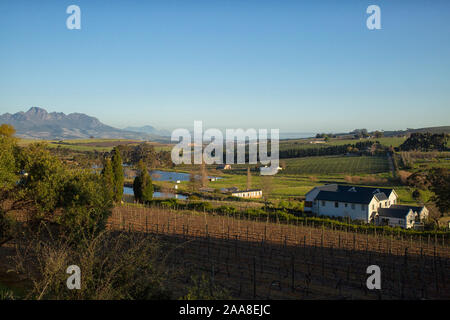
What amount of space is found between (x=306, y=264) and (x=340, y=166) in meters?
53.8

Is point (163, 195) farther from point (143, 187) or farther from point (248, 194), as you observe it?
point (143, 187)

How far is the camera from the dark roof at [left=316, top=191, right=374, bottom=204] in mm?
29414

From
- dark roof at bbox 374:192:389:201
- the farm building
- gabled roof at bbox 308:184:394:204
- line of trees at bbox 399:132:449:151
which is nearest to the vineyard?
the farm building

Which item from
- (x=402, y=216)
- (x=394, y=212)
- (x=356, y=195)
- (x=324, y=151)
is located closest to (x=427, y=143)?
(x=324, y=151)

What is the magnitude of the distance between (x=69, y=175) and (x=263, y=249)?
922 cm

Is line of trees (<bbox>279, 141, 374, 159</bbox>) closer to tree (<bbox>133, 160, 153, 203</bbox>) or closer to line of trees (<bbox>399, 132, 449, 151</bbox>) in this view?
line of trees (<bbox>399, 132, 449, 151</bbox>)

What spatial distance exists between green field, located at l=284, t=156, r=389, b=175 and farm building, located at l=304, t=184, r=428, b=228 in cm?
2566

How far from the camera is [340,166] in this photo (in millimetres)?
64000

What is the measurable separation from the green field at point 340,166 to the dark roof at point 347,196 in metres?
26.7

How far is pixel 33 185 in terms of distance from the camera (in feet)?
44.2

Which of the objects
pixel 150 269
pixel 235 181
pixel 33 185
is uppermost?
pixel 33 185
